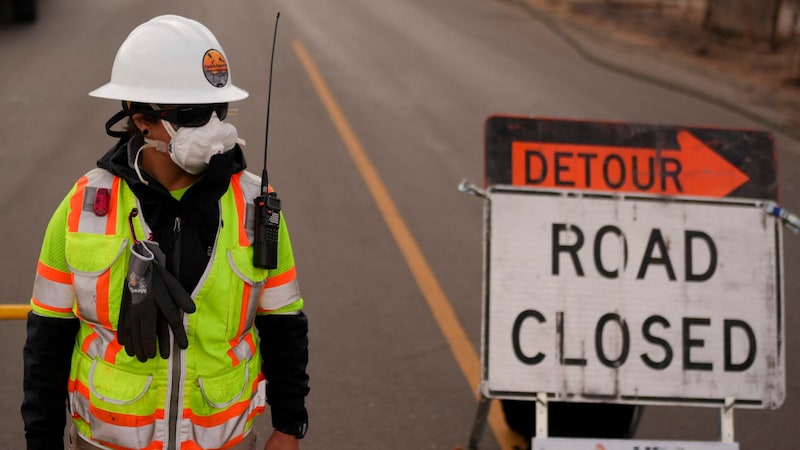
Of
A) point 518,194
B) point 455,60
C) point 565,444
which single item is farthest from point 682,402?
point 455,60

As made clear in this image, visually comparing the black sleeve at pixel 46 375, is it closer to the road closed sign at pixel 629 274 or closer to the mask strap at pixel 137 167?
the mask strap at pixel 137 167

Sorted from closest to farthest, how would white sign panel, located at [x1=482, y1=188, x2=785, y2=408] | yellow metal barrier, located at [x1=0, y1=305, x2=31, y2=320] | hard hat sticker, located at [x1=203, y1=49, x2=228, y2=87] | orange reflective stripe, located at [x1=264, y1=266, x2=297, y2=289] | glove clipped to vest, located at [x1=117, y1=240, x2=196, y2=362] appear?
glove clipped to vest, located at [x1=117, y1=240, x2=196, y2=362] → hard hat sticker, located at [x1=203, y1=49, x2=228, y2=87] → orange reflective stripe, located at [x1=264, y1=266, x2=297, y2=289] → white sign panel, located at [x1=482, y1=188, x2=785, y2=408] → yellow metal barrier, located at [x1=0, y1=305, x2=31, y2=320]

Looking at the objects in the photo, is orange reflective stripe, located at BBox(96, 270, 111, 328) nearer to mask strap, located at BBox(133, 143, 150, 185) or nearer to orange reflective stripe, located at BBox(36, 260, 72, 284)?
orange reflective stripe, located at BBox(36, 260, 72, 284)

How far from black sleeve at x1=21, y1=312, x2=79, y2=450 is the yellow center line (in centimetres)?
285

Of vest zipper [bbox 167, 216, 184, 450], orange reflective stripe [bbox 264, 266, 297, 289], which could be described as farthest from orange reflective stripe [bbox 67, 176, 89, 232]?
orange reflective stripe [bbox 264, 266, 297, 289]

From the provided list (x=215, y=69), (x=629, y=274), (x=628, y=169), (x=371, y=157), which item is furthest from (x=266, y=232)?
(x=371, y=157)

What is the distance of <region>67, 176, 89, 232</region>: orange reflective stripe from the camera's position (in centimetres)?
290

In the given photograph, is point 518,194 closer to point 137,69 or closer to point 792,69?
point 137,69

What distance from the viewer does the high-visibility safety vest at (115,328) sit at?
290 cm

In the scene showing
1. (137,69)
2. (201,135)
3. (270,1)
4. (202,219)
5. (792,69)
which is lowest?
(202,219)

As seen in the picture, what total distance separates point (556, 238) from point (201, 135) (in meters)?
1.95

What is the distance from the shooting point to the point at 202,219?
2.95m

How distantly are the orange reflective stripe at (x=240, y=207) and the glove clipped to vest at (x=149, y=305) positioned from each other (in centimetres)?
23

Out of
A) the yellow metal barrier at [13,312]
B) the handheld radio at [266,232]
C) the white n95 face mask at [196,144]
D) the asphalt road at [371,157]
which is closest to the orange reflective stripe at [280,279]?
the handheld radio at [266,232]
